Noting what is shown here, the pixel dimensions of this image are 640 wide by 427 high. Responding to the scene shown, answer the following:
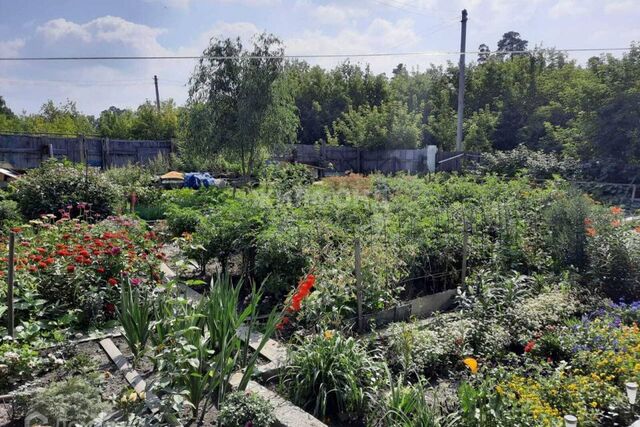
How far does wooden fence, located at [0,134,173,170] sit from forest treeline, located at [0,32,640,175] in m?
1.70

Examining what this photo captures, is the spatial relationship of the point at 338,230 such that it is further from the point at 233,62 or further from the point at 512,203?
the point at 233,62

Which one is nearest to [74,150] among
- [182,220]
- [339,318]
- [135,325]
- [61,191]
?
[61,191]

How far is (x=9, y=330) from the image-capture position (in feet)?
9.98

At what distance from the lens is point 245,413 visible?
2254 millimetres

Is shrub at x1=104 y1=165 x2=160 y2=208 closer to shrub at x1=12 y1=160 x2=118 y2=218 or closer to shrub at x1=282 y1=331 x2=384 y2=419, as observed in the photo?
shrub at x1=12 y1=160 x2=118 y2=218

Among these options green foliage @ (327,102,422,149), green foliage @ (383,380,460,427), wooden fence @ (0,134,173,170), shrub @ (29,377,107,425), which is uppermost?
green foliage @ (327,102,422,149)

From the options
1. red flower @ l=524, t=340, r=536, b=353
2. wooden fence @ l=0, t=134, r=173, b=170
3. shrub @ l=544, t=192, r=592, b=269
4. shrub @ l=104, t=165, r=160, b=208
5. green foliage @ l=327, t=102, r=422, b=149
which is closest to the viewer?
red flower @ l=524, t=340, r=536, b=353

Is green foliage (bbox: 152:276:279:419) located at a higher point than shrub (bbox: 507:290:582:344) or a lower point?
higher

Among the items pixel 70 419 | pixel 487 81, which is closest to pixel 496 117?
pixel 487 81

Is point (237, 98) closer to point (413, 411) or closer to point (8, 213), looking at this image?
point (8, 213)

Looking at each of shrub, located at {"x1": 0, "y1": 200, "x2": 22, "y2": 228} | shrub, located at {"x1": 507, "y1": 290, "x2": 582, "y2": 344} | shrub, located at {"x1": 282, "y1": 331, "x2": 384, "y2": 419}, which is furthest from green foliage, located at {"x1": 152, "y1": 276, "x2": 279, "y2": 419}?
shrub, located at {"x1": 0, "y1": 200, "x2": 22, "y2": 228}

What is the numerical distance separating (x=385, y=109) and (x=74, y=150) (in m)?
13.0

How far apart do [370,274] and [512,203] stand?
3.24 metres

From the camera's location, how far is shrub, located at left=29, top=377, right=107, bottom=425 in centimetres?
212
